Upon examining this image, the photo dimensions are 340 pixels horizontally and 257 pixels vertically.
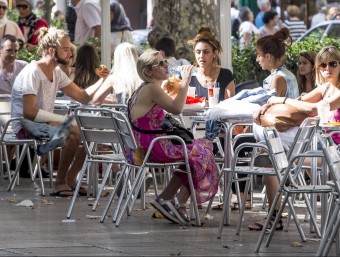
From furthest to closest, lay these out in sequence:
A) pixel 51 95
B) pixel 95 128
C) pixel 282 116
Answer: pixel 51 95 < pixel 95 128 < pixel 282 116

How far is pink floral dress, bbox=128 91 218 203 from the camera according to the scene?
35.4ft

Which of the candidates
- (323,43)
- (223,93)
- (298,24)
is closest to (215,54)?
(223,93)

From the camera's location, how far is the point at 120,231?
34.2 ft

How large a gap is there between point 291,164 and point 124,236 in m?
1.78

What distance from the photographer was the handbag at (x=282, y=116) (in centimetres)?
1052

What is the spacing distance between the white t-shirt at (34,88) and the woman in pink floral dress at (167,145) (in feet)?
7.50

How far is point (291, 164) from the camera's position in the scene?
8.94 metres

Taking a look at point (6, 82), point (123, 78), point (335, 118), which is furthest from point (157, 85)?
point (6, 82)

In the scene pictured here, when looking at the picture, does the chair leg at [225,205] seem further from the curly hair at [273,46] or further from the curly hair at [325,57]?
the curly hair at [273,46]

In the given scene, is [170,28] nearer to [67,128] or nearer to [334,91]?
[67,128]

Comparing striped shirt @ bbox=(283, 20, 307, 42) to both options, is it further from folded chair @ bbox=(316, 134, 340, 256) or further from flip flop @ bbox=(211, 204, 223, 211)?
folded chair @ bbox=(316, 134, 340, 256)

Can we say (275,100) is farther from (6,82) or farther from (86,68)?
(6,82)

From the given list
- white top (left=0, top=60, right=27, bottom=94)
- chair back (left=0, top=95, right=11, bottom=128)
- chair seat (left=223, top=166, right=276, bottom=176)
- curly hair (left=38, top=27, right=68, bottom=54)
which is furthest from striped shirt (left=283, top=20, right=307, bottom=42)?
chair seat (left=223, top=166, right=276, bottom=176)

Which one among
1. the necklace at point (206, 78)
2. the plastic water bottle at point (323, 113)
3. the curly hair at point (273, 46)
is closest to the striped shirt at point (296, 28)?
the necklace at point (206, 78)
